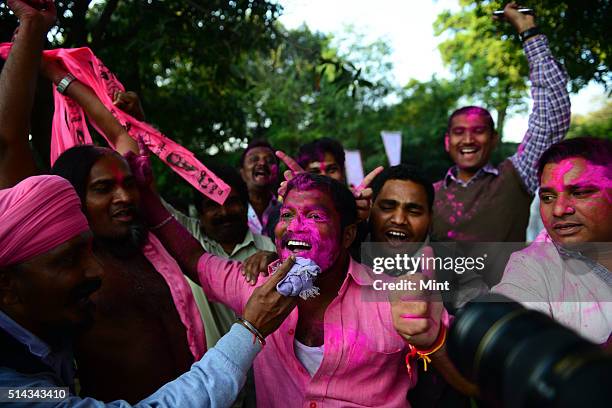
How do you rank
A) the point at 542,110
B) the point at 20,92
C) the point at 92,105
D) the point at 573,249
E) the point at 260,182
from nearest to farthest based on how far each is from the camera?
the point at 573,249 → the point at 20,92 → the point at 92,105 → the point at 542,110 → the point at 260,182

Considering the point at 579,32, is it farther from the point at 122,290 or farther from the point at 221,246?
the point at 122,290

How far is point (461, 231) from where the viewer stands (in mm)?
3725

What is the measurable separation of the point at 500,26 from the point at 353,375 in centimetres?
549

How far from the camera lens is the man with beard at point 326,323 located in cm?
217

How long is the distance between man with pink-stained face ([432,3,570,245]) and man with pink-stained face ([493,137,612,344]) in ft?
4.89

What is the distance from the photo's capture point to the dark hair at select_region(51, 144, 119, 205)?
2.37 metres

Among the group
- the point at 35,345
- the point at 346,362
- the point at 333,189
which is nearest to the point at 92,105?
the point at 333,189

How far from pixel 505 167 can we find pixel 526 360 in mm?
3194

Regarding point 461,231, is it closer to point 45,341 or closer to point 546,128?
point 546,128

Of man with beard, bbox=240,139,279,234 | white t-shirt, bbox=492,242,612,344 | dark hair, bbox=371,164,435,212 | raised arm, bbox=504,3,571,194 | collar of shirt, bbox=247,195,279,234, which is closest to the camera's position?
white t-shirt, bbox=492,242,612,344

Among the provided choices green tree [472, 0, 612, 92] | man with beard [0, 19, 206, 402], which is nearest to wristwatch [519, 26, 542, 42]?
green tree [472, 0, 612, 92]

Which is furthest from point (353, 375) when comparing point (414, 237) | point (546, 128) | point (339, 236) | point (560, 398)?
point (546, 128)

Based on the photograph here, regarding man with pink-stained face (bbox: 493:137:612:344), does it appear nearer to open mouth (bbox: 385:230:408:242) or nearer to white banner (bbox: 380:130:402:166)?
open mouth (bbox: 385:230:408:242)

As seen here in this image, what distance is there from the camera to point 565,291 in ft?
6.23
